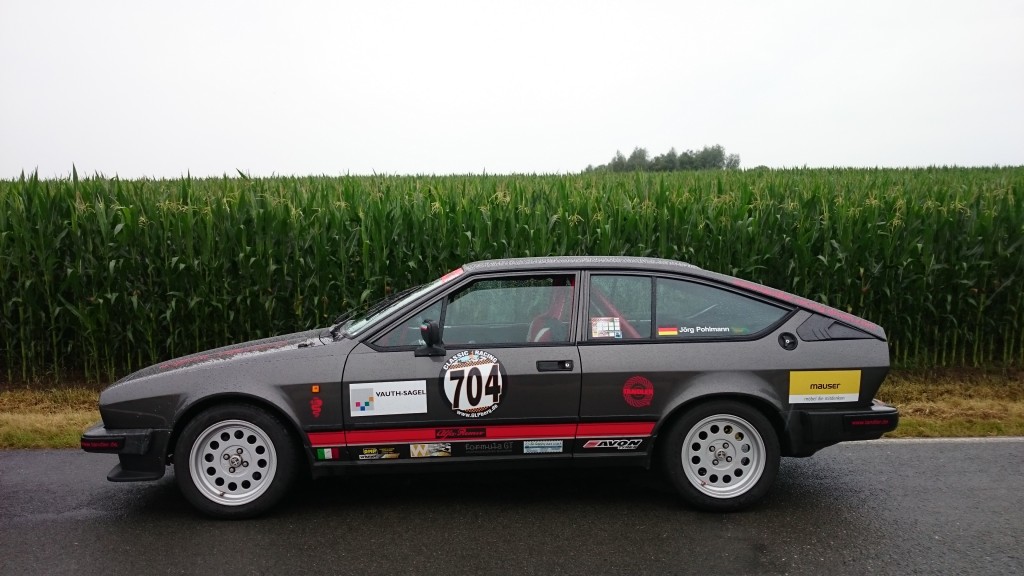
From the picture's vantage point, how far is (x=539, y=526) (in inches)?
193

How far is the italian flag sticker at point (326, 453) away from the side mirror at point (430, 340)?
2.51 feet

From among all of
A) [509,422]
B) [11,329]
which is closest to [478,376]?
[509,422]

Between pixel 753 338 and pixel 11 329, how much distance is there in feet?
27.4

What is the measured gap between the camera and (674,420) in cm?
513

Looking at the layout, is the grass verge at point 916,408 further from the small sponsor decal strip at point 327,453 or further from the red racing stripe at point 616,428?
the small sponsor decal strip at point 327,453

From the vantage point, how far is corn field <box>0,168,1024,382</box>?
948cm

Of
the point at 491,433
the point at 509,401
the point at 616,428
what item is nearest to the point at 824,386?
the point at 616,428

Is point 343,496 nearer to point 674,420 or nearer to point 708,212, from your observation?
point 674,420

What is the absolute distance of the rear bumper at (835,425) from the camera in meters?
5.12

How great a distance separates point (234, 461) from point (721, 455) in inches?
116

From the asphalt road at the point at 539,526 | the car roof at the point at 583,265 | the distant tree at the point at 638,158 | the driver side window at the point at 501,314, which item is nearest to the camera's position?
the asphalt road at the point at 539,526

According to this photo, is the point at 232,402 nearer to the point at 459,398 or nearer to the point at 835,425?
the point at 459,398

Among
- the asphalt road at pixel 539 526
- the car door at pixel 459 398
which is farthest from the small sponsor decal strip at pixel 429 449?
the asphalt road at pixel 539 526

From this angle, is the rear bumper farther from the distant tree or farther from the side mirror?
the distant tree
